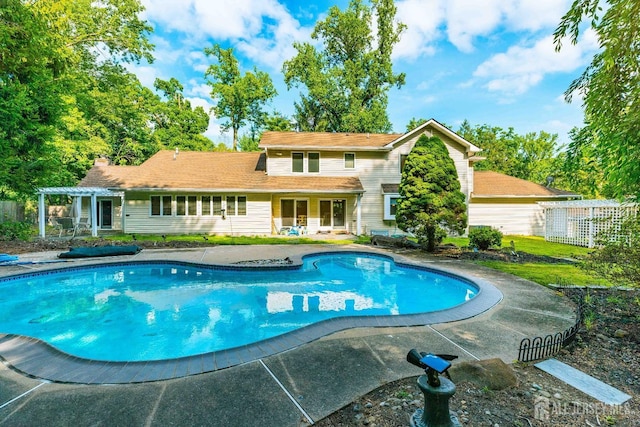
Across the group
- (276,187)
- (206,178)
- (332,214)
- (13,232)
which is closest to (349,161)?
(332,214)

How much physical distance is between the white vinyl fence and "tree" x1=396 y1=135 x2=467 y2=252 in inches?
217

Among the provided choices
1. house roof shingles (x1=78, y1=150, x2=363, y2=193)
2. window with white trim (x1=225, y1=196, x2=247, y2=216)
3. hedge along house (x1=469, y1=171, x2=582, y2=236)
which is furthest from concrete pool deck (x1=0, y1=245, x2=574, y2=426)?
hedge along house (x1=469, y1=171, x2=582, y2=236)

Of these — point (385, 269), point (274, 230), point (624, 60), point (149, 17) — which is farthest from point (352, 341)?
point (149, 17)

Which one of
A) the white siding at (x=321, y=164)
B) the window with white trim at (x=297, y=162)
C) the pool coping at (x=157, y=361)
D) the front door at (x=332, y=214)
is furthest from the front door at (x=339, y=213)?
the pool coping at (x=157, y=361)

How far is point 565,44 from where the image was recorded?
3.88 meters

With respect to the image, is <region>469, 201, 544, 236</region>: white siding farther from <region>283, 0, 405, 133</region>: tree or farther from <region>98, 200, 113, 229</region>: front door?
<region>98, 200, 113, 229</region>: front door

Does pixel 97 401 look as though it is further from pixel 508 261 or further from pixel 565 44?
pixel 508 261

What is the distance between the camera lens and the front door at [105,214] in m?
19.8

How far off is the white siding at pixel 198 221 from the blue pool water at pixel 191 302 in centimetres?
765

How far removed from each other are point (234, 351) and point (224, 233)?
14954 millimetres

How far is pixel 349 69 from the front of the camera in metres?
31.9

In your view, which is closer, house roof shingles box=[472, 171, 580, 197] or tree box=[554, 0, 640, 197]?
tree box=[554, 0, 640, 197]

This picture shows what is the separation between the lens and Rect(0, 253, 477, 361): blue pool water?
5.52 m

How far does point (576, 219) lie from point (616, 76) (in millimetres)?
14100
